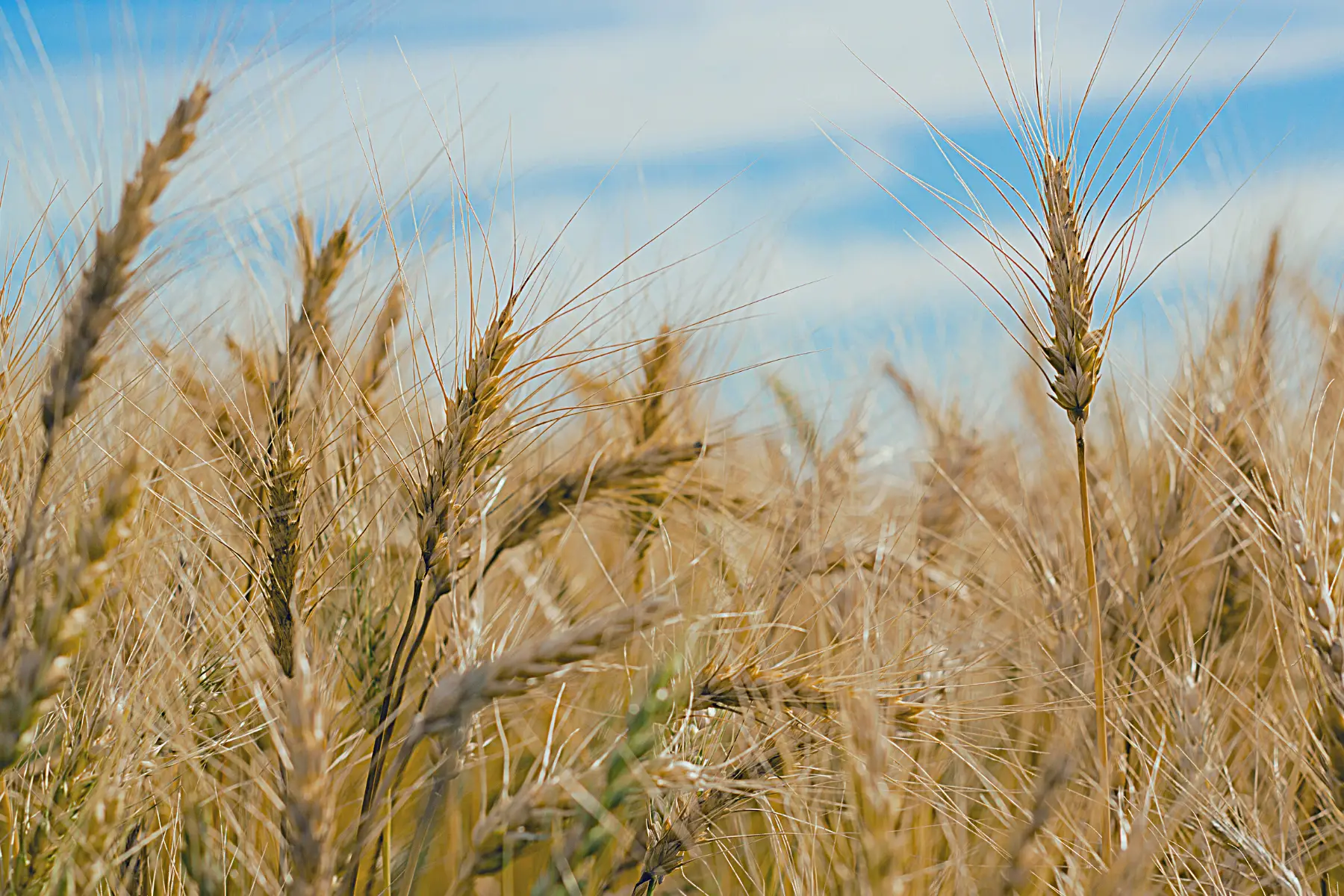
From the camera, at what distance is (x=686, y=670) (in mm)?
1269

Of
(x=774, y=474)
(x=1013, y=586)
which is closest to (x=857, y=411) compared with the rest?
(x=774, y=474)

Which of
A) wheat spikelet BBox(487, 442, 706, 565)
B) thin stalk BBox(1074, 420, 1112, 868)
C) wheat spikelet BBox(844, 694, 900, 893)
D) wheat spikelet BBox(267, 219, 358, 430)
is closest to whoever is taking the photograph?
wheat spikelet BBox(844, 694, 900, 893)

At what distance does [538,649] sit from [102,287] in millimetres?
606

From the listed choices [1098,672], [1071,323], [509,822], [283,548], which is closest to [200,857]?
[283,548]

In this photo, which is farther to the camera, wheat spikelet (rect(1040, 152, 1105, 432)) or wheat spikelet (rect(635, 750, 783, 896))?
wheat spikelet (rect(1040, 152, 1105, 432))

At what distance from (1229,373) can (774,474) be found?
1.11 meters

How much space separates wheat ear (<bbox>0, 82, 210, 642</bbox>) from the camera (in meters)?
1.03

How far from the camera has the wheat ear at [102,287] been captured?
1026mm

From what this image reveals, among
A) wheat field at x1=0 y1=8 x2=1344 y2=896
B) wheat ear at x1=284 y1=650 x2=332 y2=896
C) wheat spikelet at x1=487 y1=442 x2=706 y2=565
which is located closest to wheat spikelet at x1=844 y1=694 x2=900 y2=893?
wheat field at x1=0 y1=8 x2=1344 y2=896

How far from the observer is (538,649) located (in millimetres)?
1021

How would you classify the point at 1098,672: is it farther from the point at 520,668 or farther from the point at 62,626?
the point at 62,626

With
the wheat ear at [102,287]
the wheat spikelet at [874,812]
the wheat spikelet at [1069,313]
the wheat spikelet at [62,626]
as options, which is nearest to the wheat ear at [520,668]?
the wheat spikelet at [874,812]

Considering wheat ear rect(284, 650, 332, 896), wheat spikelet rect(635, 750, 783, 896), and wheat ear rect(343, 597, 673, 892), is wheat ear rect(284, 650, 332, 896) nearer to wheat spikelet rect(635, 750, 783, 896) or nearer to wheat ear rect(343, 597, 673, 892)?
wheat ear rect(343, 597, 673, 892)

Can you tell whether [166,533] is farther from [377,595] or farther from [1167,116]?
[1167,116]
